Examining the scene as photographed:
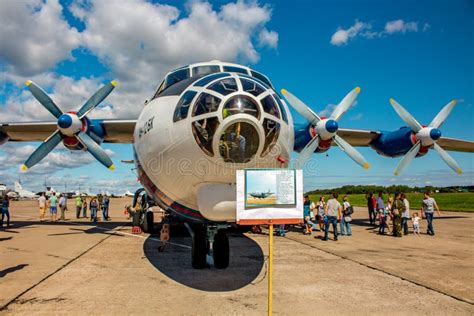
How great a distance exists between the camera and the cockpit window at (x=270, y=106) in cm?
475

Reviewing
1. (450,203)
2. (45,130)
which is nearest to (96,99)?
(45,130)

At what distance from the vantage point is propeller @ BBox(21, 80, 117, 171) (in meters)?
12.1

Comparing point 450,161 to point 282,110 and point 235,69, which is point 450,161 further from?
point 282,110

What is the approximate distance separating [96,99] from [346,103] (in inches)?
424

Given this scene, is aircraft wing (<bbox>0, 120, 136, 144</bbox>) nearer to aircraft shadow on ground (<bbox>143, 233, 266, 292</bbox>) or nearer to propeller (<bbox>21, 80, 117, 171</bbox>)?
propeller (<bbox>21, 80, 117, 171</bbox>)

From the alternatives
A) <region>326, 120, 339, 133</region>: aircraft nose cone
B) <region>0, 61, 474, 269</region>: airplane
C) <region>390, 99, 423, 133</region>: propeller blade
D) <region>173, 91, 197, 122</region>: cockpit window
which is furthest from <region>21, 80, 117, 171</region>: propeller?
<region>390, 99, 423, 133</region>: propeller blade

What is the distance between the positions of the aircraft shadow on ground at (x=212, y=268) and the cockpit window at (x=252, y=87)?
351cm

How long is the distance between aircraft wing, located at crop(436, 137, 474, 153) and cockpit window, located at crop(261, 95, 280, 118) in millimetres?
18148

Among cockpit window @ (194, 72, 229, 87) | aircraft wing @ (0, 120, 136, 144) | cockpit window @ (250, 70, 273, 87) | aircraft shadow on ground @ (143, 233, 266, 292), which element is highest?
aircraft wing @ (0, 120, 136, 144)

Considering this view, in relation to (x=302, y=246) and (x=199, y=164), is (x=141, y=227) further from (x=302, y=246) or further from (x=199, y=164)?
(x=199, y=164)

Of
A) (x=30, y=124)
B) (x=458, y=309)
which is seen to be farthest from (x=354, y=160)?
(x=30, y=124)

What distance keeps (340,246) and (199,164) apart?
7917 millimetres

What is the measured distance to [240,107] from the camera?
448cm

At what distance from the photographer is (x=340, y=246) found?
10922 millimetres
